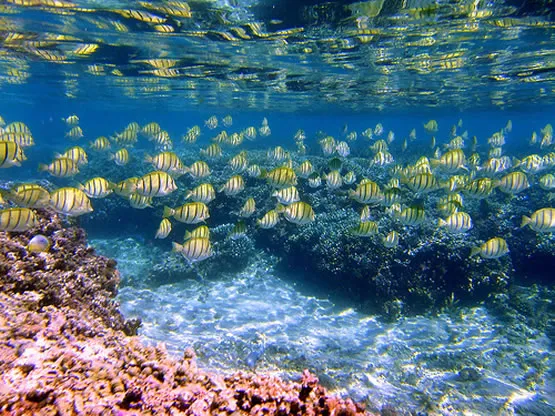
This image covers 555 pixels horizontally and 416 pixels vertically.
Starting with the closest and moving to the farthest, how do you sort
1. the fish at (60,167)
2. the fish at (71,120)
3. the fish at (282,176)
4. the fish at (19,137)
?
the fish at (60,167) → the fish at (282,176) → the fish at (19,137) → the fish at (71,120)

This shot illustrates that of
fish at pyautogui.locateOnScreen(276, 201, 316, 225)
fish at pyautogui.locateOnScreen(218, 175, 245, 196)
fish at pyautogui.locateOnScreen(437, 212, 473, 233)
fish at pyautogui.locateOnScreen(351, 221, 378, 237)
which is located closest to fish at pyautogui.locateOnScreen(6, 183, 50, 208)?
fish at pyautogui.locateOnScreen(218, 175, 245, 196)

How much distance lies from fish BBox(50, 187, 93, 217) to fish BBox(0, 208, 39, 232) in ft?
2.38

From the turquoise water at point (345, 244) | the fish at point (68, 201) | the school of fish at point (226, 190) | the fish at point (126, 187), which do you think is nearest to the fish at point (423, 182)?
the school of fish at point (226, 190)

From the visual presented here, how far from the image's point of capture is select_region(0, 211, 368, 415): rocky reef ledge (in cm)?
225

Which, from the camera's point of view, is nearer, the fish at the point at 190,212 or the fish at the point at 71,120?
the fish at the point at 190,212

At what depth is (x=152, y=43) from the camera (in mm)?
16219

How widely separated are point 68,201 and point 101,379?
3704 mm

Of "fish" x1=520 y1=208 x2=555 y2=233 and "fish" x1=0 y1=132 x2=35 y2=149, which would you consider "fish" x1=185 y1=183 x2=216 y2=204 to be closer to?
"fish" x1=0 y1=132 x2=35 y2=149

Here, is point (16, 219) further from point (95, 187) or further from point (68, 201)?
point (95, 187)

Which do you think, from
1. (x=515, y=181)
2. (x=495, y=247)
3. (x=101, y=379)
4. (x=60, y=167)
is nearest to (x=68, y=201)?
(x=60, y=167)

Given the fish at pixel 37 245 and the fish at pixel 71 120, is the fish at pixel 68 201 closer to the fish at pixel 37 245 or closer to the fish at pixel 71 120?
the fish at pixel 37 245

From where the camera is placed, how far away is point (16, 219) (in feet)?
14.6

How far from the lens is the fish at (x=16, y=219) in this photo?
4.38 meters

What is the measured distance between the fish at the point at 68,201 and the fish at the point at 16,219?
2.38ft
